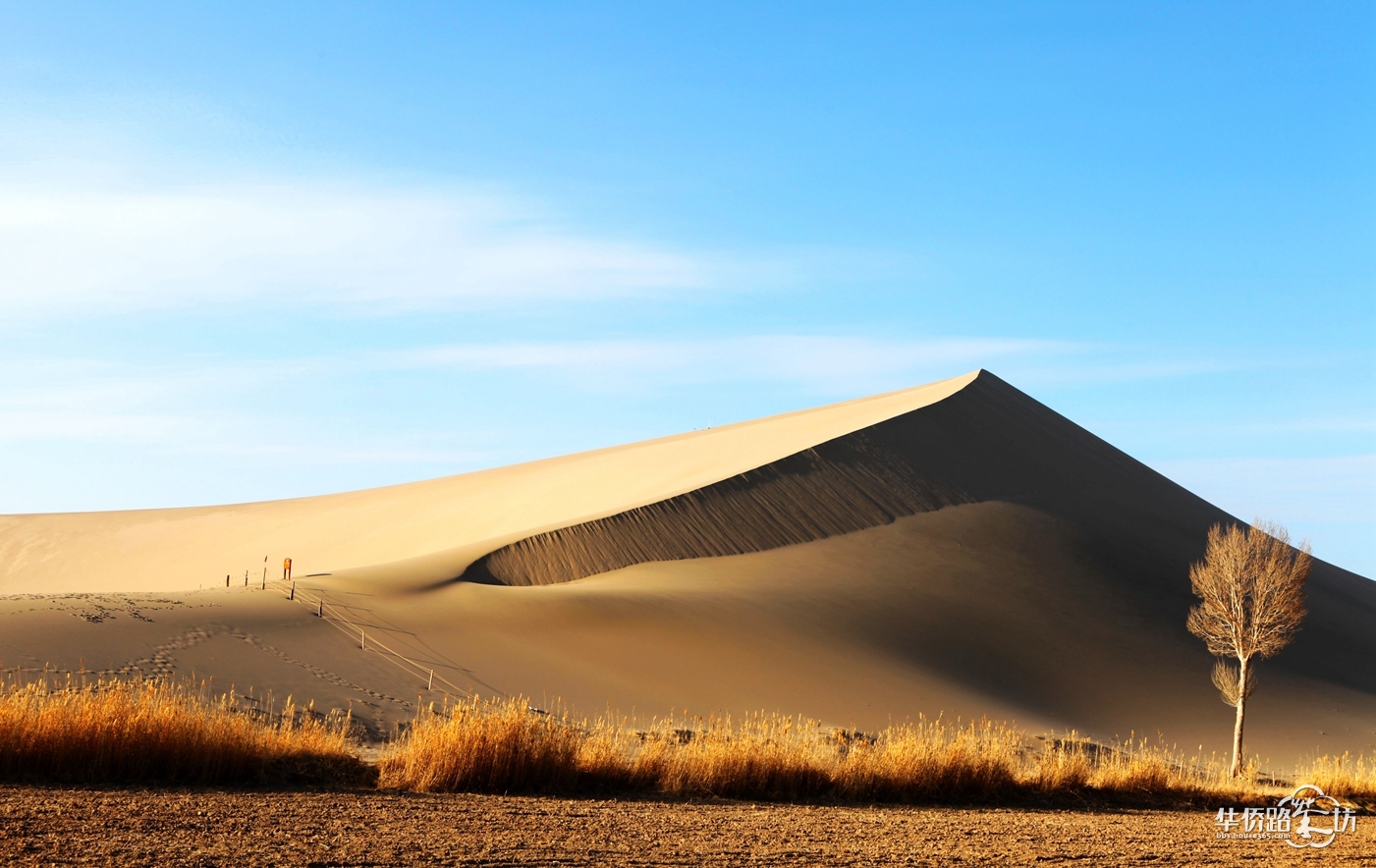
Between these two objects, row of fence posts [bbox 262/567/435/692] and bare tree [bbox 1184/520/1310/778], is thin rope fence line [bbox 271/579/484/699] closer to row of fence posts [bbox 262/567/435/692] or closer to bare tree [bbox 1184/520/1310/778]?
row of fence posts [bbox 262/567/435/692]

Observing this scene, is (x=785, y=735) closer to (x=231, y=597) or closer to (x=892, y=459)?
(x=231, y=597)

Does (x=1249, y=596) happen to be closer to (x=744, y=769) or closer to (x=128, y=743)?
(x=744, y=769)

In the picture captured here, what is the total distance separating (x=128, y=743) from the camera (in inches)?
378

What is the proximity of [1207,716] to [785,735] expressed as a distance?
20.5 metres

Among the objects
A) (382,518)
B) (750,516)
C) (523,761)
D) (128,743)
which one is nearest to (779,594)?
(750,516)

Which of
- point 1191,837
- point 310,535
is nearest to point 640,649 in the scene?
point 1191,837

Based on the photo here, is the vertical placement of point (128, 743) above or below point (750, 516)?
below

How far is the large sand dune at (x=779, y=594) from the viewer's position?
2275 centimetres

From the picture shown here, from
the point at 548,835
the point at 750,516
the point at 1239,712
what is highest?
the point at 750,516

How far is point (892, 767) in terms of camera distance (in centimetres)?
1132

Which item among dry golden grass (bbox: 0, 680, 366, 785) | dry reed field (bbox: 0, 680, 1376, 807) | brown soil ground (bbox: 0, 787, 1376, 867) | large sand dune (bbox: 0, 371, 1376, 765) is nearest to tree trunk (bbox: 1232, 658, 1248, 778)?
large sand dune (bbox: 0, 371, 1376, 765)

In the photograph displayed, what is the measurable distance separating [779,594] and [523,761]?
67.3 ft

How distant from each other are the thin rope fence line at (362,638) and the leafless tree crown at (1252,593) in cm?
1507

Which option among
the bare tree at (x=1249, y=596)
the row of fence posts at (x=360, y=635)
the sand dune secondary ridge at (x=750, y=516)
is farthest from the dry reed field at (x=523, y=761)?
the sand dune secondary ridge at (x=750, y=516)
